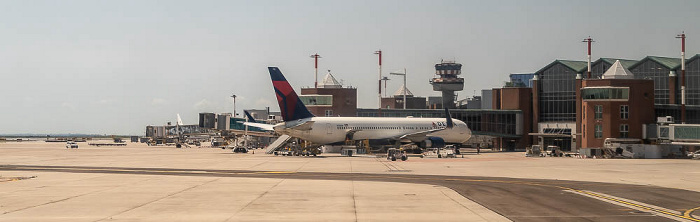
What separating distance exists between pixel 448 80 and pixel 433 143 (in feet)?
297

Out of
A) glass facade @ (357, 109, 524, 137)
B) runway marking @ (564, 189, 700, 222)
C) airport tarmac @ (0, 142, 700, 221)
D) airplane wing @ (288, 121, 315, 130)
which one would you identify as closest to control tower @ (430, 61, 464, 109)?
glass facade @ (357, 109, 524, 137)

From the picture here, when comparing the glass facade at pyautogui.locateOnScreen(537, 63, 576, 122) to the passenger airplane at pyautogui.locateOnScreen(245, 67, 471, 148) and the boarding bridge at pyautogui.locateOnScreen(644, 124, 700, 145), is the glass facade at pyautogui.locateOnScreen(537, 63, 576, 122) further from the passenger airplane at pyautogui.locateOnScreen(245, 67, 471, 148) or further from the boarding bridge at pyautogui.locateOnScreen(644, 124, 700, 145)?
the boarding bridge at pyautogui.locateOnScreen(644, 124, 700, 145)

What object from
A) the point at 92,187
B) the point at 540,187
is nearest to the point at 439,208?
the point at 540,187

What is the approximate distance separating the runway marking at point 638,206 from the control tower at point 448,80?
467 feet

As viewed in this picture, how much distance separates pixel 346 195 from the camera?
111 feet

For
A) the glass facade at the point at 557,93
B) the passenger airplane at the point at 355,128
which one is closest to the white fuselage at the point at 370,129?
the passenger airplane at the point at 355,128

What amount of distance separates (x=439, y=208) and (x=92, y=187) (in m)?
19.3

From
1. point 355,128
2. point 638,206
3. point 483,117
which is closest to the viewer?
point 638,206

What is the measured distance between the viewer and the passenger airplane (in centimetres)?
8081

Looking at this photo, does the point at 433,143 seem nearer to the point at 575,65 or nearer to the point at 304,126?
the point at 304,126

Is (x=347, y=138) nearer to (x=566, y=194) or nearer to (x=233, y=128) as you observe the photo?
(x=233, y=128)

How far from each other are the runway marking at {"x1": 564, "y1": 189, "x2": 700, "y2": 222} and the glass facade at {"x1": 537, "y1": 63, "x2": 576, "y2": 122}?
72536 millimetres

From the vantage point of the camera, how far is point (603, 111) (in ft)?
271

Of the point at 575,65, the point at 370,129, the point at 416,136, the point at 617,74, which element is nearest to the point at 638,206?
the point at 617,74
